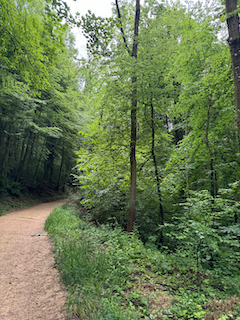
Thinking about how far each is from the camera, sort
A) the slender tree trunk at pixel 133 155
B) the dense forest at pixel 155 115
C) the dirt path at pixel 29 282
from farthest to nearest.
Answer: the slender tree trunk at pixel 133 155 < the dense forest at pixel 155 115 < the dirt path at pixel 29 282

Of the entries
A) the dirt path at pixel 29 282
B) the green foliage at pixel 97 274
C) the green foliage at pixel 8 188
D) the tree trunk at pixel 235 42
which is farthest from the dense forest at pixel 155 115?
the green foliage at pixel 8 188

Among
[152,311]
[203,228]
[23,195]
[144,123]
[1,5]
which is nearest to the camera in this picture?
[152,311]

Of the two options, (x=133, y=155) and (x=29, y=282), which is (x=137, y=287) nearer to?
(x=29, y=282)

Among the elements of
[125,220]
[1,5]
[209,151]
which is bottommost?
[125,220]

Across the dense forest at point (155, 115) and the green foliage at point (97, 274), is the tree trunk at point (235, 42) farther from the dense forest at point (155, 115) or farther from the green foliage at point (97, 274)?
the green foliage at point (97, 274)

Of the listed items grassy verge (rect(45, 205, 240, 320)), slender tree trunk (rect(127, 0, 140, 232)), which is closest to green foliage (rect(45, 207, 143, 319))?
grassy verge (rect(45, 205, 240, 320))

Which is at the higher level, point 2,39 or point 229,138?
point 2,39

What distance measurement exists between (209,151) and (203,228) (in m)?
2.47

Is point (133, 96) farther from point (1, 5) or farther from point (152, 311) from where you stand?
point (152, 311)

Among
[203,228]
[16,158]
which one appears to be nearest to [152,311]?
[203,228]

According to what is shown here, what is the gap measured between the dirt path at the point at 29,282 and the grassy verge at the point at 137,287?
9.4 inches

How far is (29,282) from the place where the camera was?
3191 millimetres

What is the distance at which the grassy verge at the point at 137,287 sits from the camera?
94.3 inches

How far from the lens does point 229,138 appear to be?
211 inches
